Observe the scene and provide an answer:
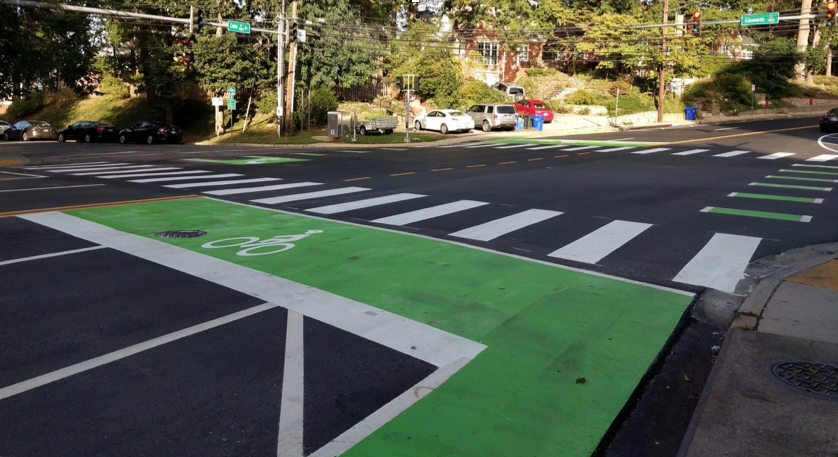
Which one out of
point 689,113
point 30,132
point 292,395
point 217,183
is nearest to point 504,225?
point 292,395

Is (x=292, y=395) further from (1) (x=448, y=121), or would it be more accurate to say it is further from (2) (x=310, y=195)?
(1) (x=448, y=121)

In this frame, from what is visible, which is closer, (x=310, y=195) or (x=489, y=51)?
(x=310, y=195)

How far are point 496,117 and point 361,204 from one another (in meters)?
31.8

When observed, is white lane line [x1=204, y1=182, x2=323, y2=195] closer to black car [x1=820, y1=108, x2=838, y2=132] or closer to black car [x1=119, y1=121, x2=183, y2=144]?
black car [x1=119, y1=121, x2=183, y2=144]

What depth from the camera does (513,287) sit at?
727 centimetres

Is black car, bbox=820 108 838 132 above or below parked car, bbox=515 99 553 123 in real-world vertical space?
below

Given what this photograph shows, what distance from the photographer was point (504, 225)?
10805mm

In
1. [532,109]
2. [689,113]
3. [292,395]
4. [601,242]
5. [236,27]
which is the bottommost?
[292,395]

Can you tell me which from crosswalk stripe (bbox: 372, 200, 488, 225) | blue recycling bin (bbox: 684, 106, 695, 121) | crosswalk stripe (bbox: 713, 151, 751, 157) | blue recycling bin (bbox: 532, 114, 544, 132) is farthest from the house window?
crosswalk stripe (bbox: 372, 200, 488, 225)

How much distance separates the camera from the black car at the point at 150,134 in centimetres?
3912

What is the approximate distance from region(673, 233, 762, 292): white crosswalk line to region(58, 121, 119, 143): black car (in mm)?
40505

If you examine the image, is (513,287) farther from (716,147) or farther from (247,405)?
(716,147)

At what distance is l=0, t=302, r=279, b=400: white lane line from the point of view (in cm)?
455

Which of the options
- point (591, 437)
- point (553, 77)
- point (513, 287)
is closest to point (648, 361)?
point (591, 437)
